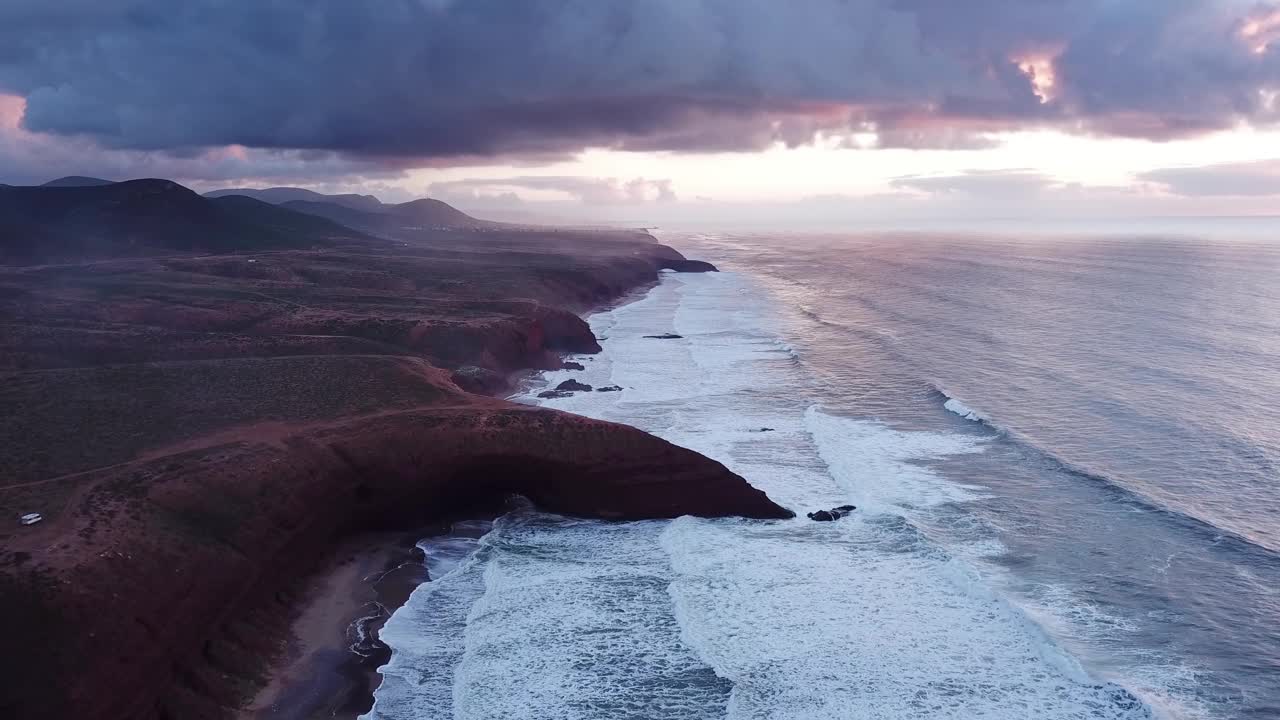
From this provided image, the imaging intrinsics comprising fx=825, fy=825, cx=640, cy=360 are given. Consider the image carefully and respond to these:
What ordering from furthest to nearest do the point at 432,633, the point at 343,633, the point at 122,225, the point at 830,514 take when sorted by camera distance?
the point at 122,225, the point at 830,514, the point at 432,633, the point at 343,633

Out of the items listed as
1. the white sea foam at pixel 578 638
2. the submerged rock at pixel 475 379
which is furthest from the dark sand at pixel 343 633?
the submerged rock at pixel 475 379

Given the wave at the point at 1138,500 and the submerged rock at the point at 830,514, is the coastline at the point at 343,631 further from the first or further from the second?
the wave at the point at 1138,500

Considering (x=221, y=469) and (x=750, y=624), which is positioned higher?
(x=221, y=469)

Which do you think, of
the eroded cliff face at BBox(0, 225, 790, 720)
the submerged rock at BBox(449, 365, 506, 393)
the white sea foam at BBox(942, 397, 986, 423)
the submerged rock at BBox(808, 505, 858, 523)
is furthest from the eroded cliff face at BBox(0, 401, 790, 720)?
the white sea foam at BBox(942, 397, 986, 423)

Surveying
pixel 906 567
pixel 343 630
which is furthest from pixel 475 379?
pixel 906 567

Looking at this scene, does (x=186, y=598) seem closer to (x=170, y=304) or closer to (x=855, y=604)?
(x=855, y=604)

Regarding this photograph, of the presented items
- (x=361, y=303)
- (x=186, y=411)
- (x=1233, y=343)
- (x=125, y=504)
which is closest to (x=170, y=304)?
(x=361, y=303)

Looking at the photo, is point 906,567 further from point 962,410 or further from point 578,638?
point 962,410
